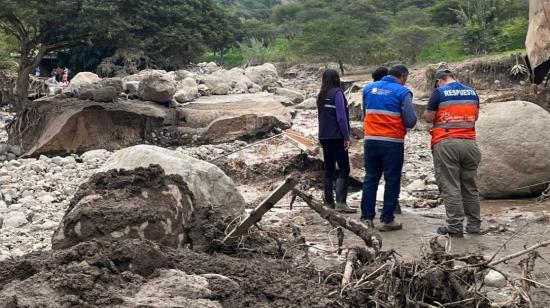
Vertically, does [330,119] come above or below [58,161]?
above

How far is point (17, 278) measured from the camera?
3.86 m

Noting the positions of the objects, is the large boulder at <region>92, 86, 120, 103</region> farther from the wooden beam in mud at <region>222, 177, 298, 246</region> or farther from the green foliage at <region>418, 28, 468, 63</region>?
the green foliage at <region>418, 28, 468, 63</region>

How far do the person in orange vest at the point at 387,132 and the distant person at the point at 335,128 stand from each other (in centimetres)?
66

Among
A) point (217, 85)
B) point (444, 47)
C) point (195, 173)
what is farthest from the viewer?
point (444, 47)

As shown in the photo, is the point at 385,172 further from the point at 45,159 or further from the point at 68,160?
the point at 45,159

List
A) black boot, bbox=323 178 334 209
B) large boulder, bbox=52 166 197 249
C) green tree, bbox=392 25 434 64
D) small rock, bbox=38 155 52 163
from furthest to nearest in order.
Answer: green tree, bbox=392 25 434 64 < small rock, bbox=38 155 52 163 < black boot, bbox=323 178 334 209 < large boulder, bbox=52 166 197 249

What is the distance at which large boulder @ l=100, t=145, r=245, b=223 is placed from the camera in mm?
6008

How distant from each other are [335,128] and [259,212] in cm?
283

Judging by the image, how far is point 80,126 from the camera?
14594 mm

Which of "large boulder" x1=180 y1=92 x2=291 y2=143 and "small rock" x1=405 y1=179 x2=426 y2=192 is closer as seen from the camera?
"small rock" x1=405 y1=179 x2=426 y2=192

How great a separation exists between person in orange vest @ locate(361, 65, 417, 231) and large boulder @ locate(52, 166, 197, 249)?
1.91m

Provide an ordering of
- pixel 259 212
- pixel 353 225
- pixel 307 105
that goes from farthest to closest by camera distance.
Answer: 1. pixel 307 105
2. pixel 259 212
3. pixel 353 225

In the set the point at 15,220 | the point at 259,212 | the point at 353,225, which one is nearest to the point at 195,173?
the point at 259,212

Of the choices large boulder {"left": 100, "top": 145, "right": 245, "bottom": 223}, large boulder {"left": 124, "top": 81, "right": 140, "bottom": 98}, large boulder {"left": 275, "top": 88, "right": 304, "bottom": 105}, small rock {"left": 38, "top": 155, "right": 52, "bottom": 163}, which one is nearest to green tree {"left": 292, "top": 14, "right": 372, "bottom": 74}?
large boulder {"left": 275, "top": 88, "right": 304, "bottom": 105}
